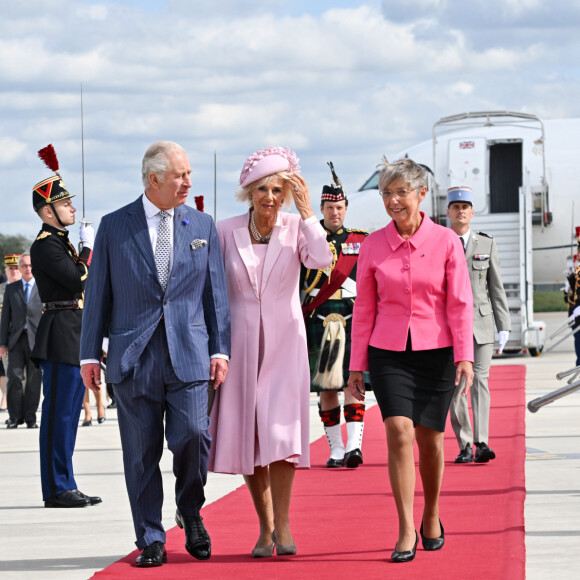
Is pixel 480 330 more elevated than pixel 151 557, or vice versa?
pixel 480 330

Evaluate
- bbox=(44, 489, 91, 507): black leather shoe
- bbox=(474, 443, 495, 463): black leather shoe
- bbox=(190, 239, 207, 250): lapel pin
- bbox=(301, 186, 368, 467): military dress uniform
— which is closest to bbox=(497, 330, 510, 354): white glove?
bbox=(474, 443, 495, 463): black leather shoe

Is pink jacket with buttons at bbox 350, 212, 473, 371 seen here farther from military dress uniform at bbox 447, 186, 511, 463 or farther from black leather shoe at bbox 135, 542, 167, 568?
military dress uniform at bbox 447, 186, 511, 463

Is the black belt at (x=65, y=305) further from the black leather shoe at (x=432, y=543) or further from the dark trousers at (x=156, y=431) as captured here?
the black leather shoe at (x=432, y=543)

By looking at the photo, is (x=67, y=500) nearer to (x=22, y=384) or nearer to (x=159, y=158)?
(x=159, y=158)

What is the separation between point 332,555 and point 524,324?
53.3 feet

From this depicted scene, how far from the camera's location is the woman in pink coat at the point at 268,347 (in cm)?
555

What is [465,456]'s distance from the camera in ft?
28.2

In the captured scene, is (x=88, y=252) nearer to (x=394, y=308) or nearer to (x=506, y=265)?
(x=394, y=308)

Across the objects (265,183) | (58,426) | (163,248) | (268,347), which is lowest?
(58,426)

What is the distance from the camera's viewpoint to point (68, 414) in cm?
727

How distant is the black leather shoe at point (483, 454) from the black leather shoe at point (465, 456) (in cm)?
6

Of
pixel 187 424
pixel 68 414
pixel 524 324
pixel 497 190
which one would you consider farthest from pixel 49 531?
pixel 497 190

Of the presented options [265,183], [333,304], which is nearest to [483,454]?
[333,304]

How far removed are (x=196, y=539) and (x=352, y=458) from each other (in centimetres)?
317
